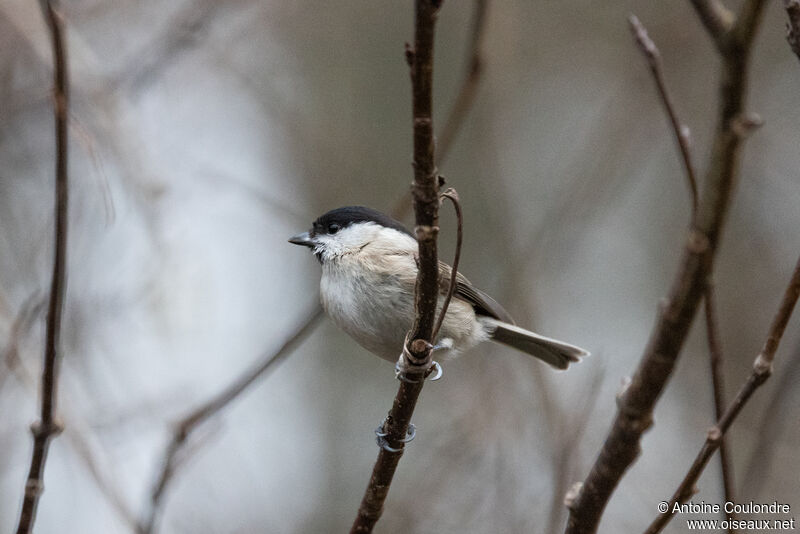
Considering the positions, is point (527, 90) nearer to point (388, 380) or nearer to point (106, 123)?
point (388, 380)

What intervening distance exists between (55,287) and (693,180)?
4.11 feet

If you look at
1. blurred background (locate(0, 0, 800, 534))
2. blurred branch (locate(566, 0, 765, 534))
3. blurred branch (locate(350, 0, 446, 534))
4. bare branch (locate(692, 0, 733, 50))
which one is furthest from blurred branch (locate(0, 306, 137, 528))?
bare branch (locate(692, 0, 733, 50))

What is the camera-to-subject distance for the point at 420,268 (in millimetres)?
1767

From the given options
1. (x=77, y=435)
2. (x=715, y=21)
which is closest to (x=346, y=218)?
(x=77, y=435)

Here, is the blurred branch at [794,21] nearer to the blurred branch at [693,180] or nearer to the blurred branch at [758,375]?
the blurred branch at [693,180]

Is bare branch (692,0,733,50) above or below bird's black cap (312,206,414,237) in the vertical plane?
above

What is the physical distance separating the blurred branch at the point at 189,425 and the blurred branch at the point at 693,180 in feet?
4.23

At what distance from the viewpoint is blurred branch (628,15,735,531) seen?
1337 millimetres

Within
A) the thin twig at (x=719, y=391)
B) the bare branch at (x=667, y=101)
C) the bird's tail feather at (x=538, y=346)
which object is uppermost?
the bare branch at (x=667, y=101)

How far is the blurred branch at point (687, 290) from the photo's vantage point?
37.3 inches

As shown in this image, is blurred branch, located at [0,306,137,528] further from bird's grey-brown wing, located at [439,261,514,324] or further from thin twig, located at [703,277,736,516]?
thin twig, located at [703,277,736,516]

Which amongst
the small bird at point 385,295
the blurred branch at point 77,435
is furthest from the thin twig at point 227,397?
the small bird at point 385,295

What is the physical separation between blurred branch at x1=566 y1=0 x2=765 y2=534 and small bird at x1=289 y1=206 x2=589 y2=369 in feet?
5.28

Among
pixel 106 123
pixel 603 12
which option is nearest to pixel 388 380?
pixel 603 12
